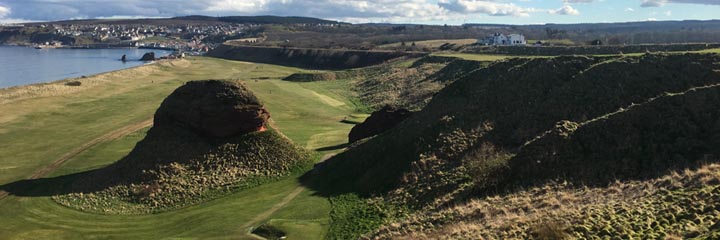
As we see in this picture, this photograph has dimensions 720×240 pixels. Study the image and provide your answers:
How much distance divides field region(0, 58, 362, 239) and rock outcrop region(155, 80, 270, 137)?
6.21 m

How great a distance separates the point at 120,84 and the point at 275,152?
244 ft

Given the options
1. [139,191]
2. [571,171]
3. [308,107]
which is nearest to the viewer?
[571,171]

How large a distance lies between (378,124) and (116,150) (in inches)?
969

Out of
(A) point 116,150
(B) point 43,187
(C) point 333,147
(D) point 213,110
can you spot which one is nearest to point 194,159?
(D) point 213,110

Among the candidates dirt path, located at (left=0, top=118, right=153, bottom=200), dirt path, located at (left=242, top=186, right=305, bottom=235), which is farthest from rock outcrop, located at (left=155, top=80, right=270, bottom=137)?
dirt path, located at (left=0, top=118, right=153, bottom=200)

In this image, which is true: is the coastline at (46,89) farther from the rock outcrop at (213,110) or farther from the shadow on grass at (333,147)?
the shadow on grass at (333,147)

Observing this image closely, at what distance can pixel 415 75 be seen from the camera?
3991 inches

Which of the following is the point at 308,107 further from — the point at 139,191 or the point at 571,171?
the point at 571,171

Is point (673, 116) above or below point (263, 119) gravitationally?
above

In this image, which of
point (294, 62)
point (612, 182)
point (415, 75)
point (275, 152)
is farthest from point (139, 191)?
point (294, 62)

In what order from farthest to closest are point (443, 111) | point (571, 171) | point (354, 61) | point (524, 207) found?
point (354, 61) → point (443, 111) → point (571, 171) → point (524, 207)

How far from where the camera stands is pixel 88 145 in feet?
171

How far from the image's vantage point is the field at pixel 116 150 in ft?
100

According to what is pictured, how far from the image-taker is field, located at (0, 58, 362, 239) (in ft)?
100
